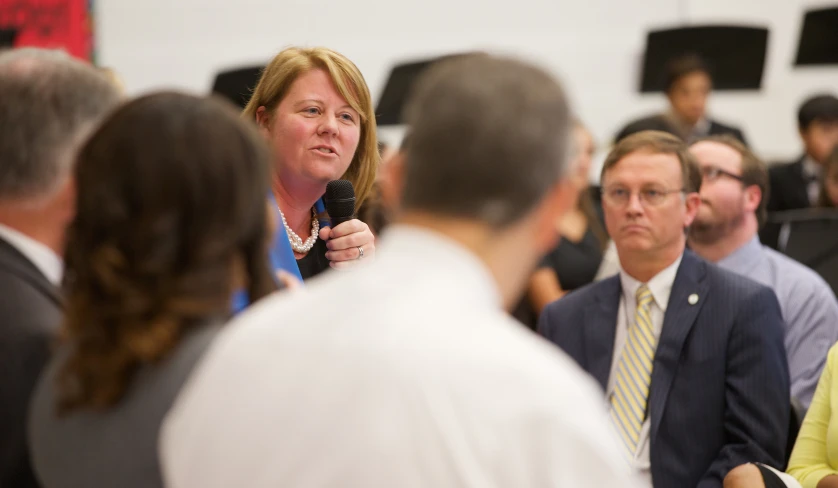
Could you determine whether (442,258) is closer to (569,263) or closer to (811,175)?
(569,263)

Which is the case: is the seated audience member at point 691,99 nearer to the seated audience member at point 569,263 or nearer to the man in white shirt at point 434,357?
the seated audience member at point 569,263

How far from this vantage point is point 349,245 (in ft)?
7.48

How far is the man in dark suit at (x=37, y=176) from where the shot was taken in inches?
56.9

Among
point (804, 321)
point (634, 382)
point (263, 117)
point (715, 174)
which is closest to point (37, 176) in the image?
point (263, 117)

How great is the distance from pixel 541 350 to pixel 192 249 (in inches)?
16.0

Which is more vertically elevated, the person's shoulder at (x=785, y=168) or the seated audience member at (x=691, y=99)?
the seated audience member at (x=691, y=99)

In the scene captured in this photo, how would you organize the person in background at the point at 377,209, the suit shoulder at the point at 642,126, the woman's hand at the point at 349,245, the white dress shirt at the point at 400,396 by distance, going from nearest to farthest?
the white dress shirt at the point at 400,396 → the woman's hand at the point at 349,245 → the person in background at the point at 377,209 → the suit shoulder at the point at 642,126

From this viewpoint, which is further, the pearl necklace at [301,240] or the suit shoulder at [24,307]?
the pearl necklace at [301,240]

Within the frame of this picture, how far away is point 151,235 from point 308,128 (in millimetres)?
1333

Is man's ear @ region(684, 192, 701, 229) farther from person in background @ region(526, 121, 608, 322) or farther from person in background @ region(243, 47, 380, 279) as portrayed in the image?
person in background @ region(526, 121, 608, 322)

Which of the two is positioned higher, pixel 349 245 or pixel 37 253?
pixel 37 253

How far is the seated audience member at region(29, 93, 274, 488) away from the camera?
1.19 meters

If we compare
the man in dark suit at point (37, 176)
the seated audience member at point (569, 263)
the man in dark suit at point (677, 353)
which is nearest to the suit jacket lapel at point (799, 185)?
the seated audience member at point (569, 263)

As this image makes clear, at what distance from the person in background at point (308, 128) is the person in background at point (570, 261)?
186 cm
